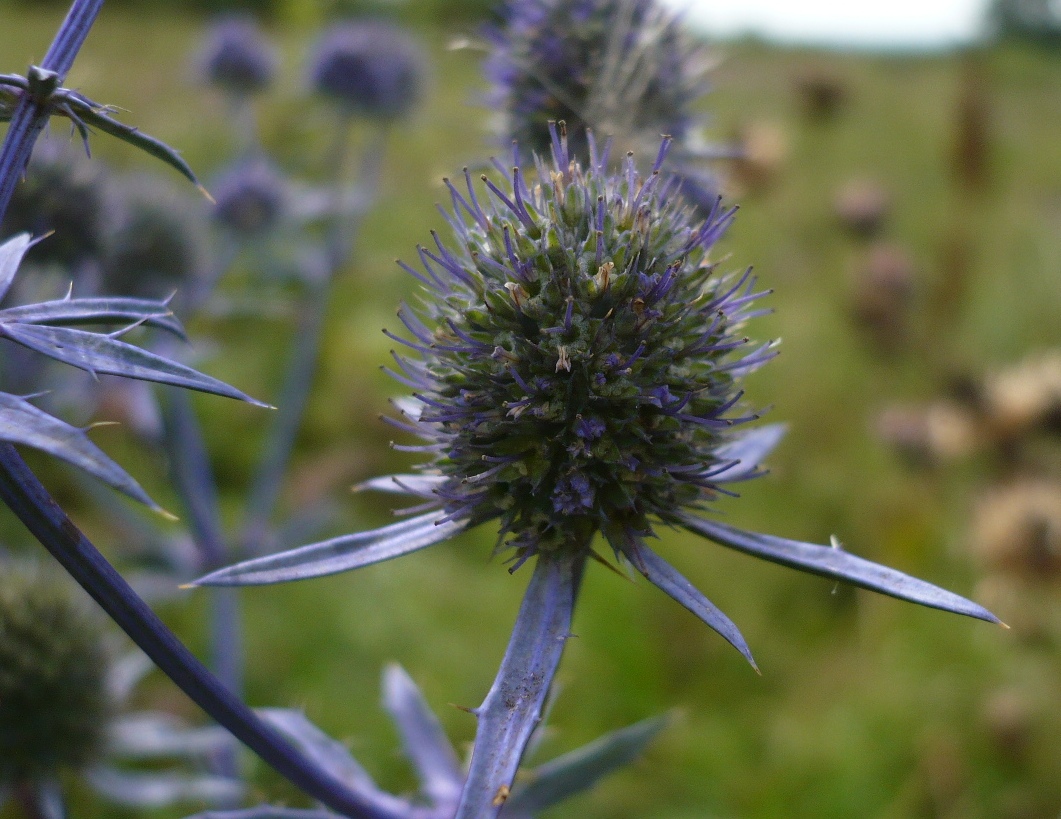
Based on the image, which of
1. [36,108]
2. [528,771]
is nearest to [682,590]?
[528,771]

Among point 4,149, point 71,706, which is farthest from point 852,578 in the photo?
point 71,706

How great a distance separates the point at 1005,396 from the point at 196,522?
3.02m

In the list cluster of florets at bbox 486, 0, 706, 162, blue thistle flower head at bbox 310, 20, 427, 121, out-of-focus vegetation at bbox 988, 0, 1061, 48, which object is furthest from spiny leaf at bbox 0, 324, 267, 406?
out-of-focus vegetation at bbox 988, 0, 1061, 48

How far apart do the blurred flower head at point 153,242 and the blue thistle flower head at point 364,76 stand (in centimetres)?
98

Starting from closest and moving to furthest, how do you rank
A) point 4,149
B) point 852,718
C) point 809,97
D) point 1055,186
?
point 4,149
point 852,718
point 809,97
point 1055,186

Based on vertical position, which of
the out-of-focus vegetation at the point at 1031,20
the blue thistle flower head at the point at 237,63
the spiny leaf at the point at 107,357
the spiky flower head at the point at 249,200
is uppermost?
the out-of-focus vegetation at the point at 1031,20

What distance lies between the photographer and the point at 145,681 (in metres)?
3.34

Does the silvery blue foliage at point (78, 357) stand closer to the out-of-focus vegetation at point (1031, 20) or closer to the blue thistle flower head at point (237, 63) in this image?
the blue thistle flower head at point (237, 63)

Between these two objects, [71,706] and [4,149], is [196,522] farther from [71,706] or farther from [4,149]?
[4,149]

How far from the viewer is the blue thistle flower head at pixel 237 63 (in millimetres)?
4348

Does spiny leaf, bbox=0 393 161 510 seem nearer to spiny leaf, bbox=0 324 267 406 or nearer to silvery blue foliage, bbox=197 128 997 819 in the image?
spiny leaf, bbox=0 324 267 406

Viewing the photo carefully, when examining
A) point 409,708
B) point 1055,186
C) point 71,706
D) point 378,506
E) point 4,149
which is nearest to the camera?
point 4,149

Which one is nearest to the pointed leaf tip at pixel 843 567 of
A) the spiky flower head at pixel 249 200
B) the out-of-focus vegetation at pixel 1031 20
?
the spiky flower head at pixel 249 200

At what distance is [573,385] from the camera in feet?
3.77
